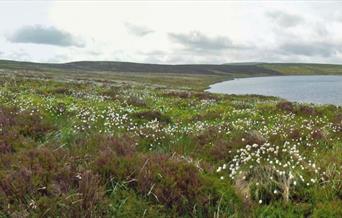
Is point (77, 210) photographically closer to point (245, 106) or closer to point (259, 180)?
point (259, 180)

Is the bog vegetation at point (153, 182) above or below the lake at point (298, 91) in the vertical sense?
above

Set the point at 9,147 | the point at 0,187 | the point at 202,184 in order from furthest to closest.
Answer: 1. the point at 9,147
2. the point at 202,184
3. the point at 0,187

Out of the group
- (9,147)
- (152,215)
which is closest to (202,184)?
(152,215)

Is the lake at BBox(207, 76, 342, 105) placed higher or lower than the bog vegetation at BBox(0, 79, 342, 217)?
lower

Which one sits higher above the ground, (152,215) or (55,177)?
(55,177)

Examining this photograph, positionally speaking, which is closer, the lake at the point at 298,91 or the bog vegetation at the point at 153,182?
the bog vegetation at the point at 153,182

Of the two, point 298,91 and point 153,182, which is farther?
point 298,91

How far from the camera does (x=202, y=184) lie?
7105mm

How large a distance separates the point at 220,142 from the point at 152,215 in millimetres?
4501

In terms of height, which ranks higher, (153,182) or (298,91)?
(153,182)

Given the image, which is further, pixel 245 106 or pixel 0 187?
pixel 245 106

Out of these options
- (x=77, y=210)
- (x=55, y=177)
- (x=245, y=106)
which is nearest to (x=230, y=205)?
(x=77, y=210)

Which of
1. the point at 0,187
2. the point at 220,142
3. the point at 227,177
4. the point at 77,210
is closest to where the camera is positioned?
the point at 77,210

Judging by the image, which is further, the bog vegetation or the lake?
the lake
